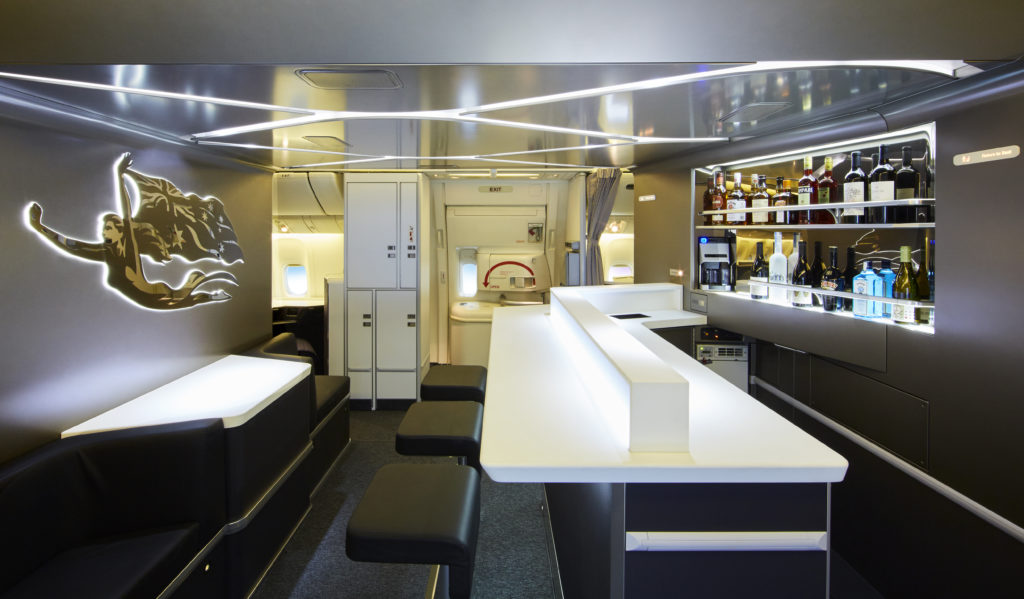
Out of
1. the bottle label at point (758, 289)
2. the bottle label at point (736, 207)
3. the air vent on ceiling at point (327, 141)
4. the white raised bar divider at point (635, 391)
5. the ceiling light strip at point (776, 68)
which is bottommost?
the white raised bar divider at point (635, 391)

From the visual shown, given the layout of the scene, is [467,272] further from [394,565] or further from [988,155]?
[988,155]

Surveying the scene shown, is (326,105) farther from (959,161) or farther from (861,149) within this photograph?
(861,149)

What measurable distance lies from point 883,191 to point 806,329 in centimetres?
78

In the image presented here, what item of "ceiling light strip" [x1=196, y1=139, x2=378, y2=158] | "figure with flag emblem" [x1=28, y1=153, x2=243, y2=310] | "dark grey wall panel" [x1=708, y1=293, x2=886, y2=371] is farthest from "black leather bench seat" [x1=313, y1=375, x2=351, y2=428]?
"dark grey wall panel" [x1=708, y1=293, x2=886, y2=371]

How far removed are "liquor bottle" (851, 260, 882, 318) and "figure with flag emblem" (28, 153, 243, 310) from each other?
11.6ft

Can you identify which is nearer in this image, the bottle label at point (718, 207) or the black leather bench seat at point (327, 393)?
the black leather bench seat at point (327, 393)

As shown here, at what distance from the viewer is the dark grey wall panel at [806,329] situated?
2.38 metres

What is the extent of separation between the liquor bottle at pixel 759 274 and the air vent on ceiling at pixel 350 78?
2.53 metres

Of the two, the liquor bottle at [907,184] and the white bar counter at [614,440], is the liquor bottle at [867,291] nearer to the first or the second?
the liquor bottle at [907,184]

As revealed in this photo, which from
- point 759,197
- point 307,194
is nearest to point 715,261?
point 759,197

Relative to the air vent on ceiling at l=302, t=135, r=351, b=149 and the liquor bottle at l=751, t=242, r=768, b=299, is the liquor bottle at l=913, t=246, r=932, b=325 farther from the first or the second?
the air vent on ceiling at l=302, t=135, r=351, b=149

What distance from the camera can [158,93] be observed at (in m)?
1.93

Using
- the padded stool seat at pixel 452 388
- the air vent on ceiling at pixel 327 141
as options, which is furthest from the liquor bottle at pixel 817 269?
the air vent on ceiling at pixel 327 141

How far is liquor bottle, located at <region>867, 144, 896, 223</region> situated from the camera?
2328mm
